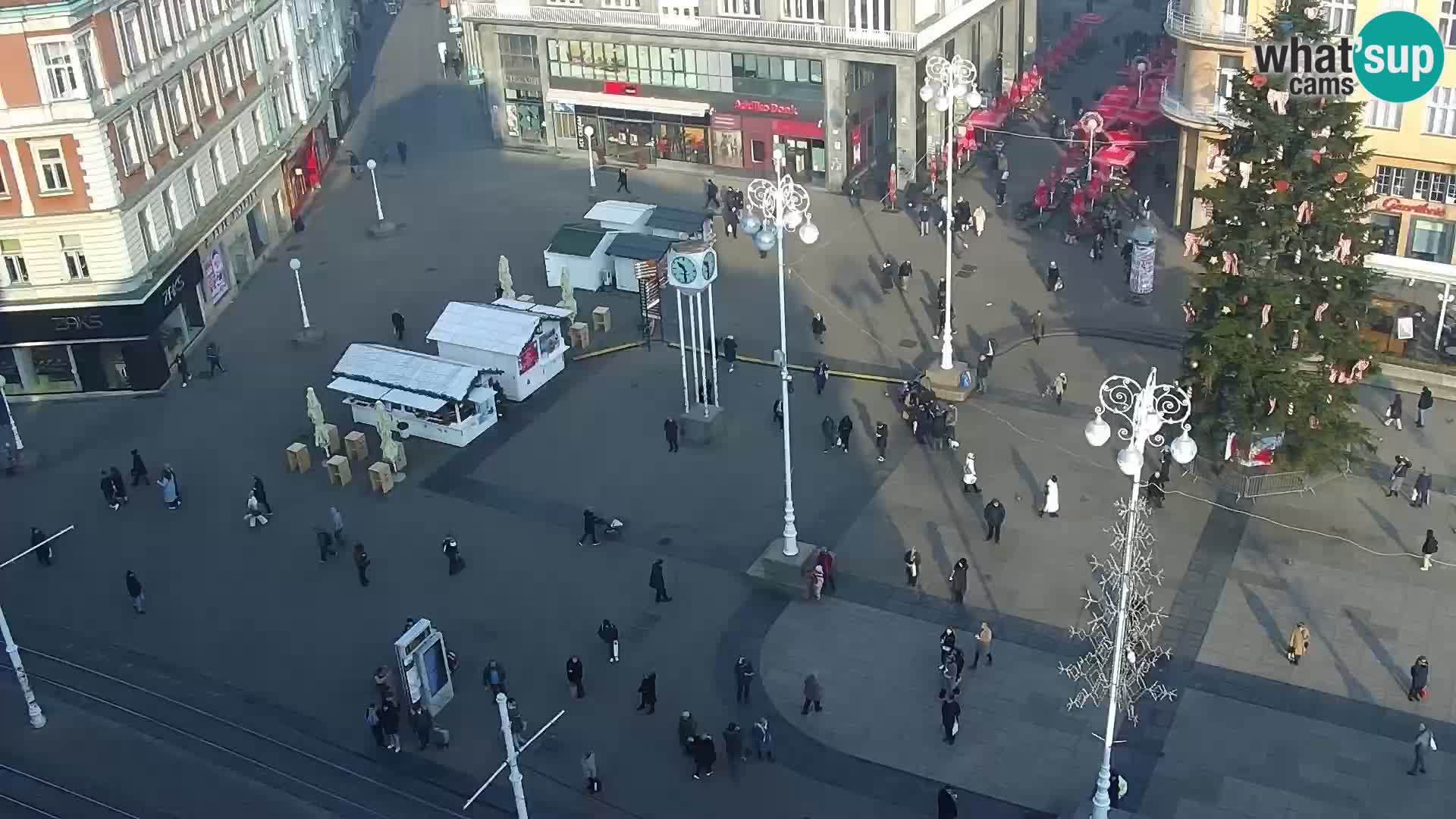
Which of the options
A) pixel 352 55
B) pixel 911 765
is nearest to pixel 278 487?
pixel 911 765

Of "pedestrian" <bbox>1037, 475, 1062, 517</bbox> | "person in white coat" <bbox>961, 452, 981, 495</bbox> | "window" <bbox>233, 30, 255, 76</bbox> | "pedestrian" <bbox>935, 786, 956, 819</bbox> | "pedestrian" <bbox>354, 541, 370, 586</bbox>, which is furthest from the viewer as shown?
"window" <bbox>233, 30, 255, 76</bbox>

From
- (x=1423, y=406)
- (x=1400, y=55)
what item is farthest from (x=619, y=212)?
(x=1423, y=406)

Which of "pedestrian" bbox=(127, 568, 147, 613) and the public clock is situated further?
the public clock

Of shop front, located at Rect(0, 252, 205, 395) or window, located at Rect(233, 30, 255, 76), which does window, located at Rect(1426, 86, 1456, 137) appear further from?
window, located at Rect(233, 30, 255, 76)

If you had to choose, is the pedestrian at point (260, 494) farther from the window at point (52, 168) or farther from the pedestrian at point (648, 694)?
the pedestrian at point (648, 694)

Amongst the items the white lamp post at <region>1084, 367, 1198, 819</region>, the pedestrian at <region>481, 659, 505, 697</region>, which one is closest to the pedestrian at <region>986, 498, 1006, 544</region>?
the white lamp post at <region>1084, 367, 1198, 819</region>

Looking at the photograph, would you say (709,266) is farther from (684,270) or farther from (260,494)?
(260,494)
